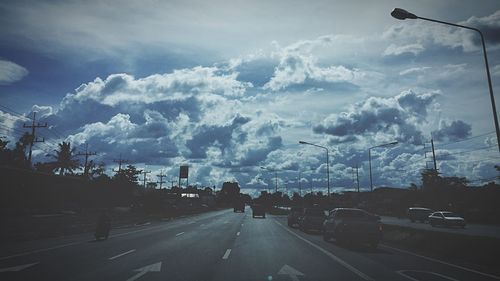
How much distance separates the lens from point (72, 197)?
206ft

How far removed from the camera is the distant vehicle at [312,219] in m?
30.7

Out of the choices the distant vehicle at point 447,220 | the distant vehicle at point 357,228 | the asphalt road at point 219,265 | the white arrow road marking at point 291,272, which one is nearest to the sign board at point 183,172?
the distant vehicle at point 447,220

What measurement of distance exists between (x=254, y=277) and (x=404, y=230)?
51.9 ft

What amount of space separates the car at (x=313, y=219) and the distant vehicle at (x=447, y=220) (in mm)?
13749

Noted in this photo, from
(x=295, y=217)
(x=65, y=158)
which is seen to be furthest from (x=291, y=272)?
(x=65, y=158)

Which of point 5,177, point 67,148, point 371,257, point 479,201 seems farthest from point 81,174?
point 371,257

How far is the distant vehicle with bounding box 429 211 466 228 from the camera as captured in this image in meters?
36.3

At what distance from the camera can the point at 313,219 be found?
30922 millimetres

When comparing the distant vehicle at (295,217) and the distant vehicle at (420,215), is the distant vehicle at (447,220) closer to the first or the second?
the distant vehicle at (420,215)

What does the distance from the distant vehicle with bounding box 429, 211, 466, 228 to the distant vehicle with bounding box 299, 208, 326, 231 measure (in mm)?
13749

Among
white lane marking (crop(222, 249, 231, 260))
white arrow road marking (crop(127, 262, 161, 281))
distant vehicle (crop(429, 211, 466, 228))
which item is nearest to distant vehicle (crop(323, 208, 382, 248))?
white lane marking (crop(222, 249, 231, 260))

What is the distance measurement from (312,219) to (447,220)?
15028mm

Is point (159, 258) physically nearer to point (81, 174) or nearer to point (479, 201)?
point (479, 201)

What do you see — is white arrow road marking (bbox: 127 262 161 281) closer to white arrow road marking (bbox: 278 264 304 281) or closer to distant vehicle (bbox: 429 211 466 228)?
white arrow road marking (bbox: 278 264 304 281)
